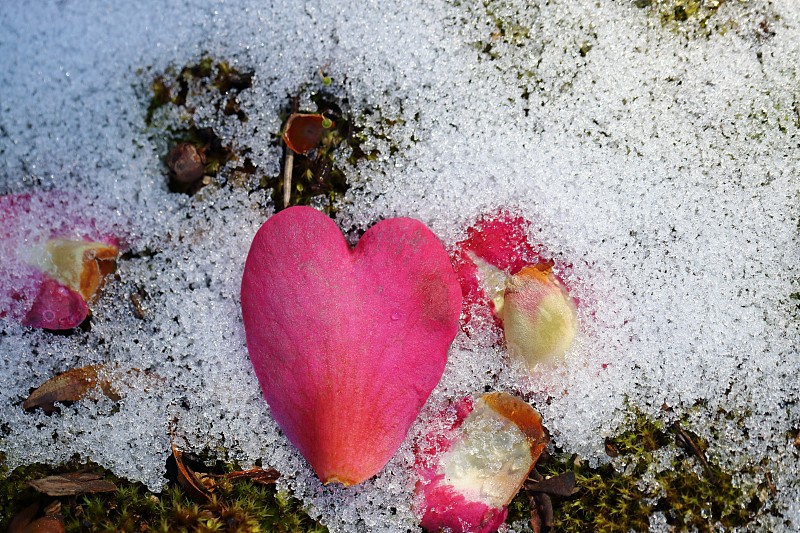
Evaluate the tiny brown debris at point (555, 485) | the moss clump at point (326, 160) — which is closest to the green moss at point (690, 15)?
the moss clump at point (326, 160)

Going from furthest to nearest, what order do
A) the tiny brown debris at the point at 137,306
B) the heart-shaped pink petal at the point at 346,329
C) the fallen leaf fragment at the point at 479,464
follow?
1. the tiny brown debris at the point at 137,306
2. the fallen leaf fragment at the point at 479,464
3. the heart-shaped pink petal at the point at 346,329

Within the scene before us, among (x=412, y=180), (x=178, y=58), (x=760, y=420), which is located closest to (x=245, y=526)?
(x=412, y=180)

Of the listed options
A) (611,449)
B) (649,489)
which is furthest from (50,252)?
(649,489)

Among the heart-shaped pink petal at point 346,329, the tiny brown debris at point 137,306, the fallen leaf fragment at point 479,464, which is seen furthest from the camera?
the tiny brown debris at point 137,306

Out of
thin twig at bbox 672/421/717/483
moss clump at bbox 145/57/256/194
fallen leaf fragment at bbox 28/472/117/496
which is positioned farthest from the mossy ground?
thin twig at bbox 672/421/717/483

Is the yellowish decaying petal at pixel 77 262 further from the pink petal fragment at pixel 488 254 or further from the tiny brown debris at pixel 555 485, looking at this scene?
the tiny brown debris at pixel 555 485

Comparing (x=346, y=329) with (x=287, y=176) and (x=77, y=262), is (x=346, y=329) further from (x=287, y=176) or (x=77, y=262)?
(x=77, y=262)

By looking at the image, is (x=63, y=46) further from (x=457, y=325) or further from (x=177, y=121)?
(x=457, y=325)

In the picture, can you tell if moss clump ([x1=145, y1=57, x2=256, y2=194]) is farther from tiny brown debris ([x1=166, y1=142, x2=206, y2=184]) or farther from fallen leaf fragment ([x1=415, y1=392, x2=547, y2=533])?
fallen leaf fragment ([x1=415, y1=392, x2=547, y2=533])
